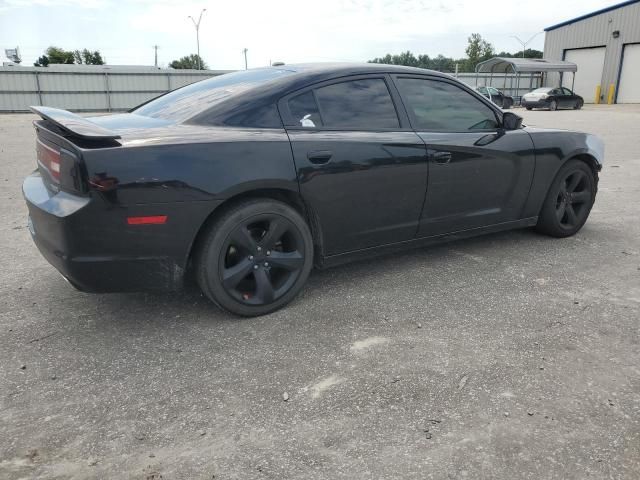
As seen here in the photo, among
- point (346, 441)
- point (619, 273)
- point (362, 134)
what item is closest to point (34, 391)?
point (346, 441)

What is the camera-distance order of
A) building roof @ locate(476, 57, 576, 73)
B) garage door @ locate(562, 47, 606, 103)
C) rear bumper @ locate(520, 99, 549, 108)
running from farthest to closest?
garage door @ locate(562, 47, 606, 103) < building roof @ locate(476, 57, 576, 73) < rear bumper @ locate(520, 99, 549, 108)

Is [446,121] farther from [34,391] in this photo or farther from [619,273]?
[34,391]

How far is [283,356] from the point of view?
2.85m

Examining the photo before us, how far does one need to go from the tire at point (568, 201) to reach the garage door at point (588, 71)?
39510 millimetres

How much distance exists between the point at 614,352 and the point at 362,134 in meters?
1.92

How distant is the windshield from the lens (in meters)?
3.34

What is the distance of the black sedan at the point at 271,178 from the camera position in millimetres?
2783

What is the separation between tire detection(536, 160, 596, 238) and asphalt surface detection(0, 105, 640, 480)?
0.67m

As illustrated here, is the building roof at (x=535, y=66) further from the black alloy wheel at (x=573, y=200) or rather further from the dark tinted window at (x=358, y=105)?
the dark tinted window at (x=358, y=105)

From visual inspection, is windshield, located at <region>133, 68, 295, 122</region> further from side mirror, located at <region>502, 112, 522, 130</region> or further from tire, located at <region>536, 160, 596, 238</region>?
tire, located at <region>536, 160, 596, 238</region>

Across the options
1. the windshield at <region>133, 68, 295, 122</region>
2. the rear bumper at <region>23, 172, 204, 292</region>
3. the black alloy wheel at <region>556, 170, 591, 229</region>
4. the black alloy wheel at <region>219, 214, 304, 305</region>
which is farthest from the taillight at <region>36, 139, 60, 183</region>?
the black alloy wheel at <region>556, 170, 591, 229</region>

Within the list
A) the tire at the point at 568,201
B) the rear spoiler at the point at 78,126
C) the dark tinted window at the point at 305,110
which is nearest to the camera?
the rear spoiler at the point at 78,126

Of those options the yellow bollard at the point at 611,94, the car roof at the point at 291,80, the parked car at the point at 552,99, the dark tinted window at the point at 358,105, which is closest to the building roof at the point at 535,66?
the yellow bollard at the point at 611,94

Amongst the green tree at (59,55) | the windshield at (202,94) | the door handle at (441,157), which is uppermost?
the green tree at (59,55)
